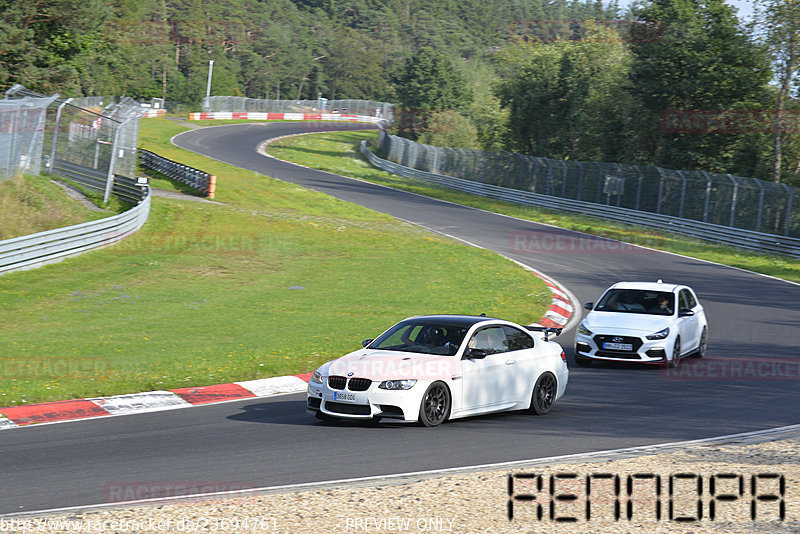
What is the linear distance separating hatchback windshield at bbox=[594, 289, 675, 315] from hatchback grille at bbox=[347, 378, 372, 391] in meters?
7.85

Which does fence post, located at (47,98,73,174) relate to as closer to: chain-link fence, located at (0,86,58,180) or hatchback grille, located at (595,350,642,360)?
chain-link fence, located at (0,86,58,180)

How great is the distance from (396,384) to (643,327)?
277 inches

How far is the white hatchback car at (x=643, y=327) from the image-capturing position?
1562cm

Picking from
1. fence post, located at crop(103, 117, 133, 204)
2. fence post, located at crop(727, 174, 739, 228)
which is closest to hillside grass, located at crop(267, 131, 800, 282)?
fence post, located at crop(727, 174, 739, 228)

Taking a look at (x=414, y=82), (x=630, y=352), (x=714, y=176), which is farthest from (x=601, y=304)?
(x=414, y=82)

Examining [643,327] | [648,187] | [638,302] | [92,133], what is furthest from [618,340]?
[648,187]

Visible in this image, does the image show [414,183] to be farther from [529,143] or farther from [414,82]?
[414,82]

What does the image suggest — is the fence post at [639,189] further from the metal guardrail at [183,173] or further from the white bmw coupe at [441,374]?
the white bmw coupe at [441,374]

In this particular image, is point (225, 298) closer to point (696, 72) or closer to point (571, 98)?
point (696, 72)

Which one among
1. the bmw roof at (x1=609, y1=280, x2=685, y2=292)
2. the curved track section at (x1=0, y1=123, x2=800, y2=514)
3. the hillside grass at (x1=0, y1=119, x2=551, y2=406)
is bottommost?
the hillside grass at (x1=0, y1=119, x2=551, y2=406)

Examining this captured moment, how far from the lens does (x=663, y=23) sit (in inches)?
1935

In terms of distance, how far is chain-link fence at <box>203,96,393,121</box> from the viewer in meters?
101

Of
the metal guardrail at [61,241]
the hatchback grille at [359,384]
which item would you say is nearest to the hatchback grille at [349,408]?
the hatchback grille at [359,384]

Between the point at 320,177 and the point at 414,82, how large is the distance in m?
29.8
